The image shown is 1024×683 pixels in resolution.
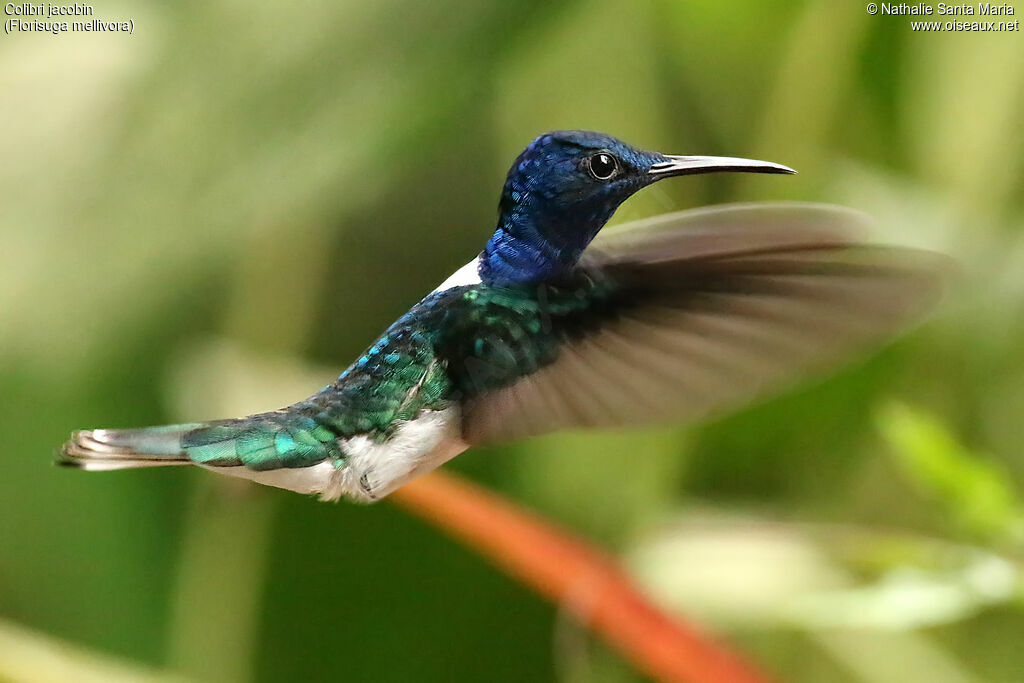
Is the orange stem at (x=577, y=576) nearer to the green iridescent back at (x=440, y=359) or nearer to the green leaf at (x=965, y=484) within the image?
the green iridescent back at (x=440, y=359)

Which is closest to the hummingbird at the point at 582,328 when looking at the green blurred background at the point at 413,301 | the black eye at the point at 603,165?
the black eye at the point at 603,165

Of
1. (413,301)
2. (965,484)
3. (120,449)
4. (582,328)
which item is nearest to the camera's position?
(120,449)

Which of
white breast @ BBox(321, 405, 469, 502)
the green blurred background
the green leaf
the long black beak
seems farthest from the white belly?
the green leaf

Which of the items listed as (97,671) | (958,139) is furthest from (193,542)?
(958,139)

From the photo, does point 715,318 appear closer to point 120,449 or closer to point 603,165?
point 603,165

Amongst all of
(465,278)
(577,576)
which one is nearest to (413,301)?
(577,576)

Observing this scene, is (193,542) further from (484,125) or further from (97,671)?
(484,125)
